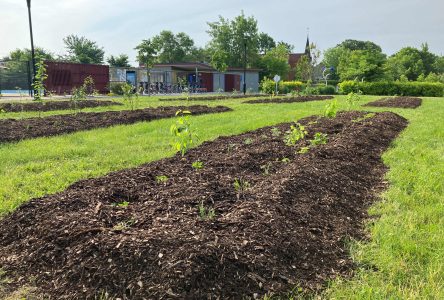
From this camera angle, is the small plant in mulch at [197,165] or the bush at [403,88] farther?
the bush at [403,88]

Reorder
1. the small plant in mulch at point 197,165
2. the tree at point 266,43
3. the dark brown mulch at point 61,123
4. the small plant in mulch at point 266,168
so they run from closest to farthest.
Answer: the small plant in mulch at point 266,168 < the small plant in mulch at point 197,165 < the dark brown mulch at point 61,123 < the tree at point 266,43

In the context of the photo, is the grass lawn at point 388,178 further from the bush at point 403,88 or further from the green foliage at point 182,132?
the bush at point 403,88

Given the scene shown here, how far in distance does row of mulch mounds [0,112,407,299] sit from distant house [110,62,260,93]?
27636 millimetres

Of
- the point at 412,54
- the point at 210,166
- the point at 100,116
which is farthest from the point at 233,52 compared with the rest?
the point at 210,166

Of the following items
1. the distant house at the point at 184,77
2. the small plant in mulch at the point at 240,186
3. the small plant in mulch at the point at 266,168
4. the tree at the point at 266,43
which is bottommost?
the small plant in mulch at the point at 240,186

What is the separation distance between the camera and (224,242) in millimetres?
2779

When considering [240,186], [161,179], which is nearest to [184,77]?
[161,179]

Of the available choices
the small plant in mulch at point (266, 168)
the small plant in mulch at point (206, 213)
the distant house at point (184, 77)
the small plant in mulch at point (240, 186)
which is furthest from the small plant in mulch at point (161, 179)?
the distant house at point (184, 77)

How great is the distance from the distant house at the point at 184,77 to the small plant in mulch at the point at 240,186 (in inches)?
1088

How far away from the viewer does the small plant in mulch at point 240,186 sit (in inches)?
152

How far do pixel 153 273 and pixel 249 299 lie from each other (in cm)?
63

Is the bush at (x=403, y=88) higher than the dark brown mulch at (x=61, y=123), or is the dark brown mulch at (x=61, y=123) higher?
the bush at (x=403, y=88)

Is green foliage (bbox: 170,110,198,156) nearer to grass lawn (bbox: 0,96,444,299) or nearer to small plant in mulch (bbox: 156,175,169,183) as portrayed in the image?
small plant in mulch (bbox: 156,175,169,183)

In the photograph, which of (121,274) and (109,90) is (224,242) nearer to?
(121,274)
